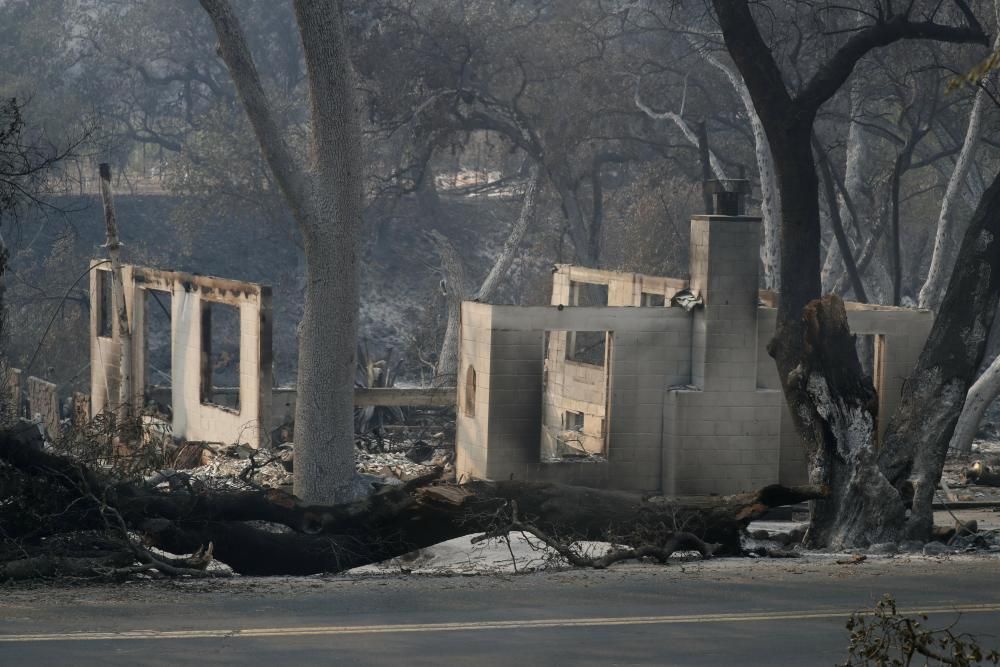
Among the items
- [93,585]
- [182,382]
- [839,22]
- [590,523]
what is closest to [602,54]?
[839,22]

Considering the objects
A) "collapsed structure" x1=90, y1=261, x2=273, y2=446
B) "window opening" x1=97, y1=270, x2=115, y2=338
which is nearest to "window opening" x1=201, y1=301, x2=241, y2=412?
"collapsed structure" x1=90, y1=261, x2=273, y2=446

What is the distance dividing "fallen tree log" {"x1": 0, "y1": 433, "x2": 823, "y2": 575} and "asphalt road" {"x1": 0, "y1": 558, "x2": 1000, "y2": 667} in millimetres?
916

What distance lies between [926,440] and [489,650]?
7.25 m

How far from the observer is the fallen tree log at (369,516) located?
11898 millimetres

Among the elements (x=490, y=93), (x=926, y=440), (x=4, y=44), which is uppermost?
(x=4, y=44)

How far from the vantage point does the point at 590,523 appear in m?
13.3

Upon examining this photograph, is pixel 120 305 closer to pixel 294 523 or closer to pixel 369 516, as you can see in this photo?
pixel 294 523

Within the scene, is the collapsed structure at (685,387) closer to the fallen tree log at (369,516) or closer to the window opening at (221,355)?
the fallen tree log at (369,516)

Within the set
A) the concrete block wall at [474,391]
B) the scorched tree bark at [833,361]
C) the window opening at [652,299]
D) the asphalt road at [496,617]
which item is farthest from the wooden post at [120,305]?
the asphalt road at [496,617]

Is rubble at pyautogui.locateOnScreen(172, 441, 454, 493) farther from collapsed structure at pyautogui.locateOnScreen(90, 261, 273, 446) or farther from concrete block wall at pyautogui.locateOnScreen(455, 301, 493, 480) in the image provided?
collapsed structure at pyautogui.locateOnScreen(90, 261, 273, 446)

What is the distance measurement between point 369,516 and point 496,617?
10.1ft

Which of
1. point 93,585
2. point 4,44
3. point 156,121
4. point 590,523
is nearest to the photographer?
point 93,585

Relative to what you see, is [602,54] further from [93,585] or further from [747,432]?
[93,585]

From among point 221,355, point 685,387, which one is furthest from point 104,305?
point 685,387
